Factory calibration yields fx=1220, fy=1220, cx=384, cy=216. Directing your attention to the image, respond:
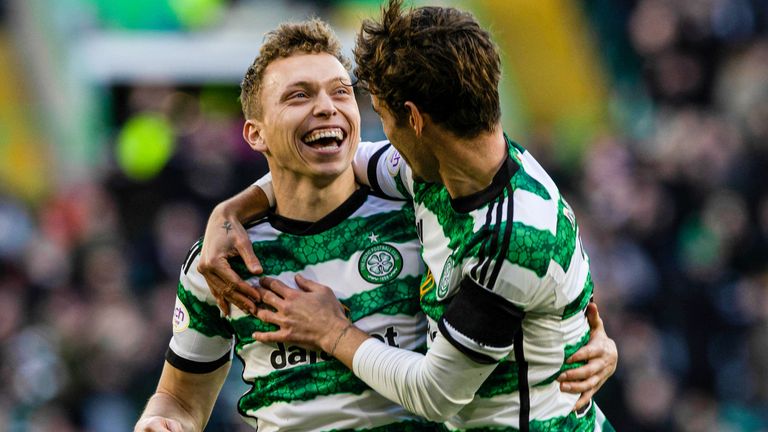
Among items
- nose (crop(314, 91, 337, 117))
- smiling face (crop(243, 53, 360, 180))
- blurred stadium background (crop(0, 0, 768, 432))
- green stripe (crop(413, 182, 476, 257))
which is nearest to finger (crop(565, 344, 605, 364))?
green stripe (crop(413, 182, 476, 257))

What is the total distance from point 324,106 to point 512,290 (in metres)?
1.01

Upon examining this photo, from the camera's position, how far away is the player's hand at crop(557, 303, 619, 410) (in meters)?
3.52

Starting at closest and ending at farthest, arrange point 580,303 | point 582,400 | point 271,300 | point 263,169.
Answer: point 580,303, point 582,400, point 271,300, point 263,169

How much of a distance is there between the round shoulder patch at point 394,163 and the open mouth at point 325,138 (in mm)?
186

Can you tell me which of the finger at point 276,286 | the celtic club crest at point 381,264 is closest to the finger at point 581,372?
the celtic club crest at point 381,264

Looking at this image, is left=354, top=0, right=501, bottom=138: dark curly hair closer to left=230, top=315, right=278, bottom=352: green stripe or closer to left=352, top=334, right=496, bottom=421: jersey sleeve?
left=352, top=334, right=496, bottom=421: jersey sleeve

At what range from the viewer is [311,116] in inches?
153

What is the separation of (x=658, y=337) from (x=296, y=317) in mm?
6605

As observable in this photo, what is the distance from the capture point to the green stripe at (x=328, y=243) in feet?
12.8

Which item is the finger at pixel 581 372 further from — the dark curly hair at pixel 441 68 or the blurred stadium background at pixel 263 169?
the blurred stadium background at pixel 263 169

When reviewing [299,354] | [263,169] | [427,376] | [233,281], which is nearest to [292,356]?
[299,354]

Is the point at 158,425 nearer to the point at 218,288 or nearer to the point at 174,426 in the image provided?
the point at 174,426

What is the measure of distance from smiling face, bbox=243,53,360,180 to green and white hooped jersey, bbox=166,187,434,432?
0.18 m

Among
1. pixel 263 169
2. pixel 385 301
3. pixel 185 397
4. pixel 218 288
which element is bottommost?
pixel 263 169
